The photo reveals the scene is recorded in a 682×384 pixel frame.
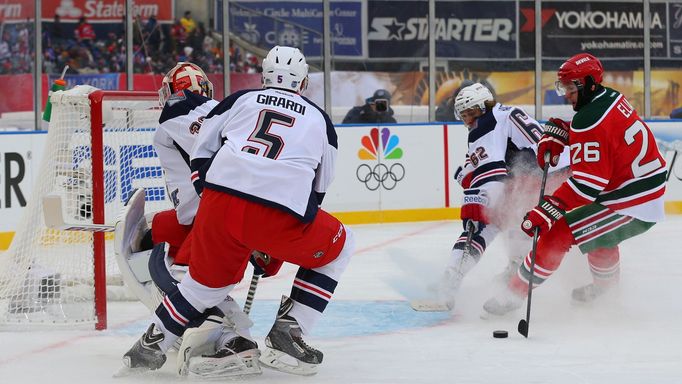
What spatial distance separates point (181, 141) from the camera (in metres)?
3.94

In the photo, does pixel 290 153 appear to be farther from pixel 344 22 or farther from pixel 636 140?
pixel 344 22

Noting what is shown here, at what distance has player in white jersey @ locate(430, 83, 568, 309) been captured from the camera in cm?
498

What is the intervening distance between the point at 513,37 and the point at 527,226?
261 inches

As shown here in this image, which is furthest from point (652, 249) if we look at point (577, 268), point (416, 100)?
point (416, 100)

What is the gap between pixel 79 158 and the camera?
15.9 ft

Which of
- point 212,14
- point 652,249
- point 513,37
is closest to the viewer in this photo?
point 652,249

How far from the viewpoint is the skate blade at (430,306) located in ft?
16.4

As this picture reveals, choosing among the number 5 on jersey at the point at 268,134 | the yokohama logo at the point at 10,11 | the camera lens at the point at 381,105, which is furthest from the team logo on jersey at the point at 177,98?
the camera lens at the point at 381,105

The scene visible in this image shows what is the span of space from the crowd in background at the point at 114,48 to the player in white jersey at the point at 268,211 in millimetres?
5876

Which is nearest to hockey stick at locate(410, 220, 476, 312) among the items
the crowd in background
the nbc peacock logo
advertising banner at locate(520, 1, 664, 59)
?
the nbc peacock logo

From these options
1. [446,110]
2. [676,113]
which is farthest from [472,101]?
[676,113]

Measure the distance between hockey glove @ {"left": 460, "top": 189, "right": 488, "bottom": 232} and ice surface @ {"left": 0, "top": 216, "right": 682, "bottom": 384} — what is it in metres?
0.35

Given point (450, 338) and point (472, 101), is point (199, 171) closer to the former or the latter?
point (450, 338)

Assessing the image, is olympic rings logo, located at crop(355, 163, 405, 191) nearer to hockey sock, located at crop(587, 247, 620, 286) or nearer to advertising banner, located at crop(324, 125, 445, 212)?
advertising banner, located at crop(324, 125, 445, 212)
